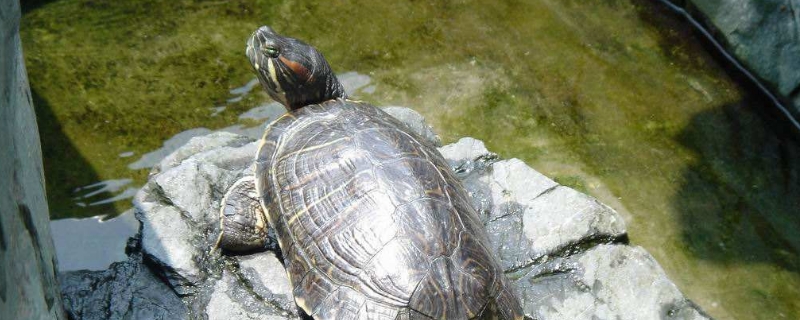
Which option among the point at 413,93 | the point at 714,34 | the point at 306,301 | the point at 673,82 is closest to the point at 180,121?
the point at 413,93

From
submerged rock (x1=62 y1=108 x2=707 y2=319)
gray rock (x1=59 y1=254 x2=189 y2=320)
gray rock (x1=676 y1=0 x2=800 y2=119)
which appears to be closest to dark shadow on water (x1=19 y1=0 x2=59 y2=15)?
submerged rock (x1=62 y1=108 x2=707 y2=319)

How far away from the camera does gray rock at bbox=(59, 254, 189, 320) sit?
365 cm

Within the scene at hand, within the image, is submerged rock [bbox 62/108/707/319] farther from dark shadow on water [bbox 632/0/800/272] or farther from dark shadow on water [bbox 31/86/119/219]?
dark shadow on water [bbox 632/0/800/272]

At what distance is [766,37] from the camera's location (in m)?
6.12

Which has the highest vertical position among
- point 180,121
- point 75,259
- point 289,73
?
point 289,73

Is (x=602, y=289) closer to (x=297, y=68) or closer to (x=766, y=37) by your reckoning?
(x=297, y=68)

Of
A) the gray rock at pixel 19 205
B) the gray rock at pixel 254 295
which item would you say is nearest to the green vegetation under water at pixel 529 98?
the gray rock at pixel 254 295

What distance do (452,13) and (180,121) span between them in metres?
2.86

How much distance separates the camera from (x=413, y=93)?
19.6 feet

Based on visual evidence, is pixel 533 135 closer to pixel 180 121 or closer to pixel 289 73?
pixel 289 73

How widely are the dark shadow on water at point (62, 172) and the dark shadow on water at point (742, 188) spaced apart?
4227 mm

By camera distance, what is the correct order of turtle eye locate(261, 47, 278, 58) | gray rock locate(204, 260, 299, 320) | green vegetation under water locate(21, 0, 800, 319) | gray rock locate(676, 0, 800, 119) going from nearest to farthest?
1. gray rock locate(204, 260, 299, 320)
2. turtle eye locate(261, 47, 278, 58)
3. green vegetation under water locate(21, 0, 800, 319)
4. gray rock locate(676, 0, 800, 119)

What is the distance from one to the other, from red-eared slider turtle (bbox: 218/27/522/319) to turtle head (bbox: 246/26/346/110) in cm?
39

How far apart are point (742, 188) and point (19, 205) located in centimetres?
498
